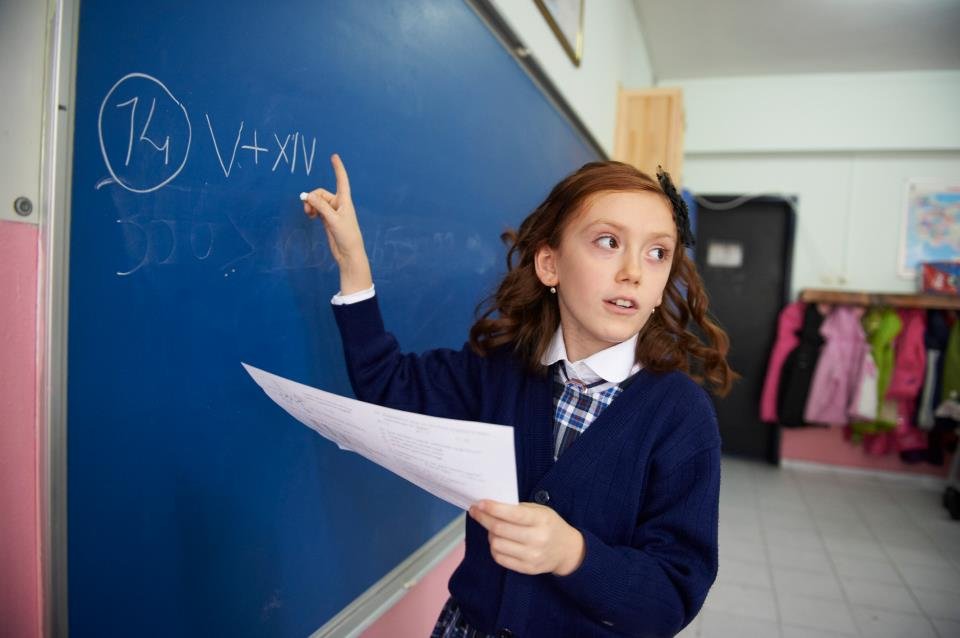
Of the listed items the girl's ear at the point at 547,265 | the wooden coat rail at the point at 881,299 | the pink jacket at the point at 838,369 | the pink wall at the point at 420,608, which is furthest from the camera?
the pink jacket at the point at 838,369

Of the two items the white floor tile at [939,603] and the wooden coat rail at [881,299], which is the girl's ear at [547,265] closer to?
the white floor tile at [939,603]

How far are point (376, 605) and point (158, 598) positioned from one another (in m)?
0.52

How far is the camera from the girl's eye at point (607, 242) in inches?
31.6

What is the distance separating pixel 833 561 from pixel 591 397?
281cm

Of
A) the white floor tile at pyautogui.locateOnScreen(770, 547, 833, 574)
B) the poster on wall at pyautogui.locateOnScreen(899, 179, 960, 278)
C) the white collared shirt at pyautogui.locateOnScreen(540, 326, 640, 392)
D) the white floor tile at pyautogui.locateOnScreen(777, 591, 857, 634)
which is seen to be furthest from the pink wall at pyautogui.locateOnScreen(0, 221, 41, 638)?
the poster on wall at pyautogui.locateOnScreen(899, 179, 960, 278)

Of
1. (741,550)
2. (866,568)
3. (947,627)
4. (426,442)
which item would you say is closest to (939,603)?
(947,627)

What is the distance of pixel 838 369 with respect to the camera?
13.4 ft

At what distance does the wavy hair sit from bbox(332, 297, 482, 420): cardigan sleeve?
6 centimetres

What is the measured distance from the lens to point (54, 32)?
1.54ft

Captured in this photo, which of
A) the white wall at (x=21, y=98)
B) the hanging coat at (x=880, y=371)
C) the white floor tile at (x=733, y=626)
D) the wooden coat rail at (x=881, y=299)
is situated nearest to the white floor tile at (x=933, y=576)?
the white floor tile at (x=733, y=626)

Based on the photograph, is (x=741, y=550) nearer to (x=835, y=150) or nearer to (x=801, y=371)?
(x=801, y=371)

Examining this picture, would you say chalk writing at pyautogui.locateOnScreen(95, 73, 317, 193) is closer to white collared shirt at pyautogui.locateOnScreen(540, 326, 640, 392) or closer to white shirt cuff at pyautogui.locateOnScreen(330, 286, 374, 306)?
white shirt cuff at pyautogui.locateOnScreen(330, 286, 374, 306)

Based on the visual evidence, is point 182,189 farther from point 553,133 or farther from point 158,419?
point 553,133

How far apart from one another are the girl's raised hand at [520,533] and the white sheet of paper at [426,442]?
A: 2 cm
